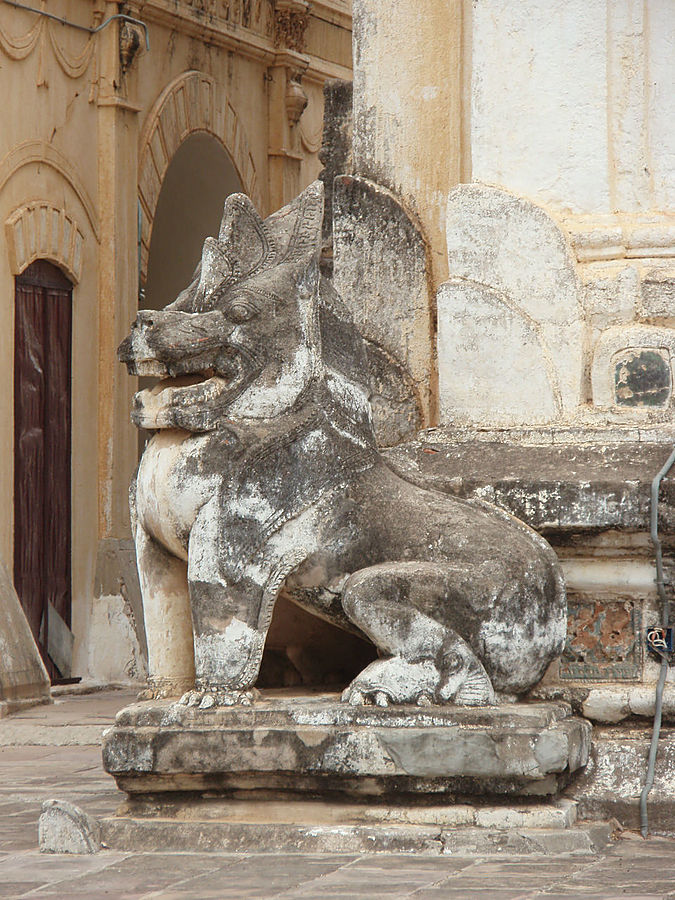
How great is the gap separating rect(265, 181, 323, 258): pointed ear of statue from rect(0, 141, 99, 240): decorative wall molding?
16.7 feet

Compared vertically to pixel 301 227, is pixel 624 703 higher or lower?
lower

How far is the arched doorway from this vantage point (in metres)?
12.0

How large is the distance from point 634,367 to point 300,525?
1058mm

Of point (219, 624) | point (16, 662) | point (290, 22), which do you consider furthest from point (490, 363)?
point (290, 22)

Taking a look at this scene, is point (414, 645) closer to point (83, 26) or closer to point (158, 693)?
point (158, 693)

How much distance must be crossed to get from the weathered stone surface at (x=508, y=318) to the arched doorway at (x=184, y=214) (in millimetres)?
7271

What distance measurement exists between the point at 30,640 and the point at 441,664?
4561mm

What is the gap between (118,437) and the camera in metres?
10.2

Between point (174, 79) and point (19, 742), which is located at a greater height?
point (174, 79)

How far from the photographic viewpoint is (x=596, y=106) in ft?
15.7

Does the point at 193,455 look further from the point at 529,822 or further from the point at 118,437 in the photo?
the point at 118,437

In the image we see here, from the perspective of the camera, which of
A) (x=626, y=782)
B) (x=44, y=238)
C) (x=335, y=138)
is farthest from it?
(x=44, y=238)

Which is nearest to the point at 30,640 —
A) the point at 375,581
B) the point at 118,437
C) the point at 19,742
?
the point at 19,742

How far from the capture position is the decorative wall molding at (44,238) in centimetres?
923
